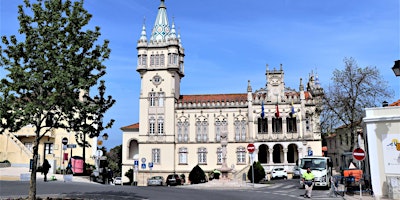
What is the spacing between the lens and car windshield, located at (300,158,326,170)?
88.5 ft

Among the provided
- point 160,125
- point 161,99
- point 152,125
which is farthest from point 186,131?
point 161,99

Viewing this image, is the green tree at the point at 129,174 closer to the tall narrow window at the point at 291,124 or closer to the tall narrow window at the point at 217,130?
the tall narrow window at the point at 217,130

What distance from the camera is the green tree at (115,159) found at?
79438mm

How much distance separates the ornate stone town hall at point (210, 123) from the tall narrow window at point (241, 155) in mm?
150

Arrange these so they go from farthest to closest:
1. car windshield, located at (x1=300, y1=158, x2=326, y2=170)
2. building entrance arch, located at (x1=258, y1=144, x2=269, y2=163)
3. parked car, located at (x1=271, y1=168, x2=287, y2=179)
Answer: building entrance arch, located at (x1=258, y1=144, x2=269, y2=163), parked car, located at (x1=271, y1=168, x2=287, y2=179), car windshield, located at (x1=300, y1=158, x2=326, y2=170)

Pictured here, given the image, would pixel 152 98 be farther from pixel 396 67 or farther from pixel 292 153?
pixel 396 67

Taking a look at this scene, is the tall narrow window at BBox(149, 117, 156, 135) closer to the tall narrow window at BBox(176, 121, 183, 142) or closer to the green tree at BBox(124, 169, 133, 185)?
the tall narrow window at BBox(176, 121, 183, 142)

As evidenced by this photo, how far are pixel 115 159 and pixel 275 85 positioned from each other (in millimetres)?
45634

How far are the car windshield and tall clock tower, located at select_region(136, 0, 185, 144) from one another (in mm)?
31297

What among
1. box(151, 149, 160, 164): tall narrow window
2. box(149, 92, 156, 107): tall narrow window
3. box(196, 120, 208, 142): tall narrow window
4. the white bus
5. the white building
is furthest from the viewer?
box(149, 92, 156, 107): tall narrow window

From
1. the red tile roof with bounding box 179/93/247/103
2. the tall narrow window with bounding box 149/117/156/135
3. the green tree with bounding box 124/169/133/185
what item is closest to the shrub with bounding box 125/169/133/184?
the green tree with bounding box 124/169/133/185

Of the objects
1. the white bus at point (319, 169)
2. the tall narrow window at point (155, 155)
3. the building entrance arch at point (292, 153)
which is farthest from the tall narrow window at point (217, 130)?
the white bus at point (319, 169)

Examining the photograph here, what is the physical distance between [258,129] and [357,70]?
24.8 m

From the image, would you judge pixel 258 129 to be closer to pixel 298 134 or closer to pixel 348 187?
pixel 298 134
